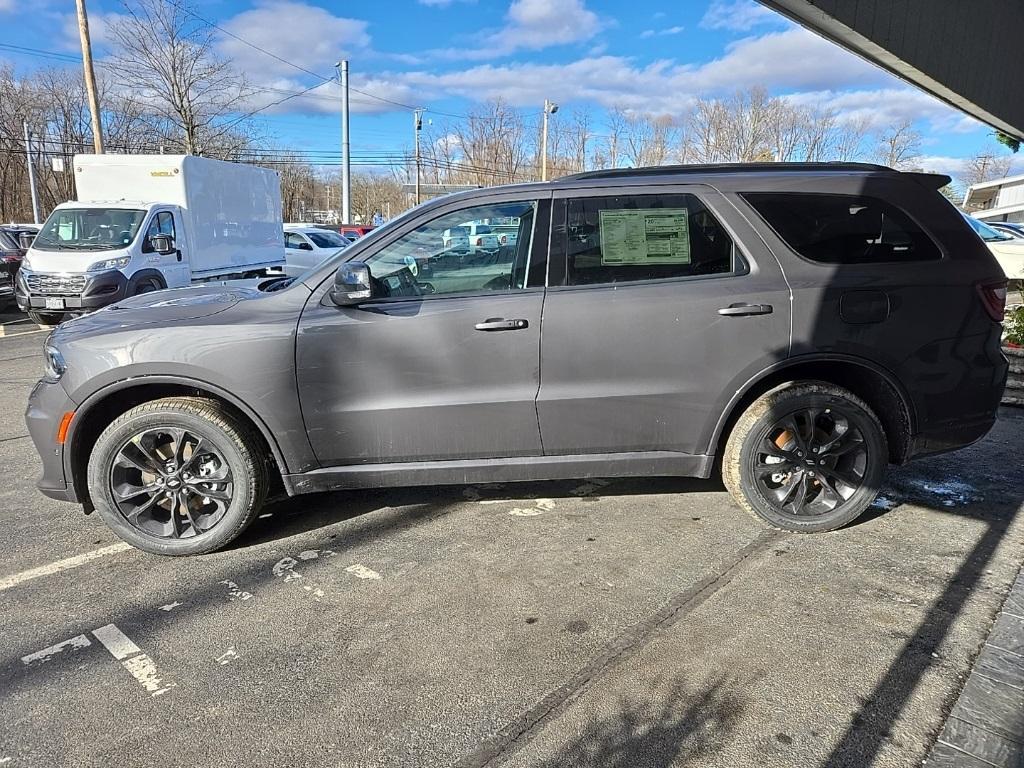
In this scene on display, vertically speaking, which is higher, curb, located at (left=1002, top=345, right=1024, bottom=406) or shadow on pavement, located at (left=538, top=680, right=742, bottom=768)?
curb, located at (left=1002, top=345, right=1024, bottom=406)

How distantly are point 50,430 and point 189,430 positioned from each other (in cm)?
68

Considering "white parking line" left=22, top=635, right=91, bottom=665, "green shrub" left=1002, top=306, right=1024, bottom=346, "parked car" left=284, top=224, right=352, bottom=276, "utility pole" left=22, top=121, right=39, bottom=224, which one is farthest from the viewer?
"utility pole" left=22, top=121, right=39, bottom=224

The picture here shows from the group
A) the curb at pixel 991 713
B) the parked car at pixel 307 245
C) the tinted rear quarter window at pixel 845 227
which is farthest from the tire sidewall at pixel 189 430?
the parked car at pixel 307 245

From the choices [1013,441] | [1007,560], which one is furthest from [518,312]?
[1013,441]

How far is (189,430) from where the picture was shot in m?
3.34

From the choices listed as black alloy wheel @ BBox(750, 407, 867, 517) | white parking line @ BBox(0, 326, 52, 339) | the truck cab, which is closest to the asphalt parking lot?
black alloy wheel @ BBox(750, 407, 867, 517)

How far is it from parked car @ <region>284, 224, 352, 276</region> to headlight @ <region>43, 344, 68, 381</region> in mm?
14611

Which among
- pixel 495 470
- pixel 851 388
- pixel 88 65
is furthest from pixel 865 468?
pixel 88 65

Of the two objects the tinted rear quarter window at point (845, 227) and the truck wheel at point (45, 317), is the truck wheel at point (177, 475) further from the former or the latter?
the truck wheel at point (45, 317)

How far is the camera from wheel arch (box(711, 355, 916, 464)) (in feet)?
11.3

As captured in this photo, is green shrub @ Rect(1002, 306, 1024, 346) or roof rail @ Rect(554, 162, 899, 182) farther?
green shrub @ Rect(1002, 306, 1024, 346)

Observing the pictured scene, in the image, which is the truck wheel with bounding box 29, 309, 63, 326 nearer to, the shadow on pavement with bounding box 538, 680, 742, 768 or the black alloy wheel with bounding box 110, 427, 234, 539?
the black alloy wheel with bounding box 110, 427, 234, 539

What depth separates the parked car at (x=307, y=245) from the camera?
1813 cm

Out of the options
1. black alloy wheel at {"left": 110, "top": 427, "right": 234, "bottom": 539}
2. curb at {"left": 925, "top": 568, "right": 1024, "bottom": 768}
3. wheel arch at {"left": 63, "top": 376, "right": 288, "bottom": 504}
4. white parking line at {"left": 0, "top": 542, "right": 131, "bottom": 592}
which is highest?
wheel arch at {"left": 63, "top": 376, "right": 288, "bottom": 504}
